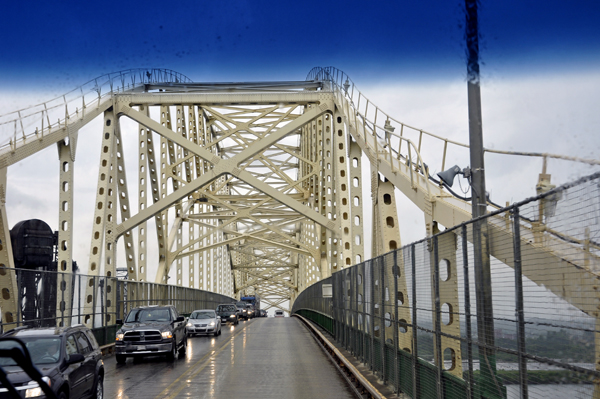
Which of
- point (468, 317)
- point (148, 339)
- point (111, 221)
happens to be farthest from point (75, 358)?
point (111, 221)

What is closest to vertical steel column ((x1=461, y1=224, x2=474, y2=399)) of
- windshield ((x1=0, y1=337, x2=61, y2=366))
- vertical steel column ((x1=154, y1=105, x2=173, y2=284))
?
windshield ((x1=0, y1=337, x2=61, y2=366))

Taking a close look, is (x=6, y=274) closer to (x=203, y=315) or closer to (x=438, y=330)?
(x=203, y=315)

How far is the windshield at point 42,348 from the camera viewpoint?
995 cm

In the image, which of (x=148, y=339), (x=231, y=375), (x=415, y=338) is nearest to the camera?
(x=415, y=338)

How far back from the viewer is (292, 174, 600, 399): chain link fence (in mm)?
4941

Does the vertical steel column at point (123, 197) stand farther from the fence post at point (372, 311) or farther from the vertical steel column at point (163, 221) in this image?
the fence post at point (372, 311)

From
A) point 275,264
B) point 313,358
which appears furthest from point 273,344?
point 275,264

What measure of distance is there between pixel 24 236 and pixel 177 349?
64.6 ft

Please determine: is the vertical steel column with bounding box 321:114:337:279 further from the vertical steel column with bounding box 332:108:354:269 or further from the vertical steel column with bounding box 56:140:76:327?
the vertical steel column with bounding box 56:140:76:327

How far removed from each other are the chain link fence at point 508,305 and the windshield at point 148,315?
11.2 meters

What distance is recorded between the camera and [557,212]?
538cm

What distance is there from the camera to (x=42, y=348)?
10273mm

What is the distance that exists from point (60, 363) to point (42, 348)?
0.65 m

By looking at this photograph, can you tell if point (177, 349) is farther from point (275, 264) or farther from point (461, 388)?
point (275, 264)
